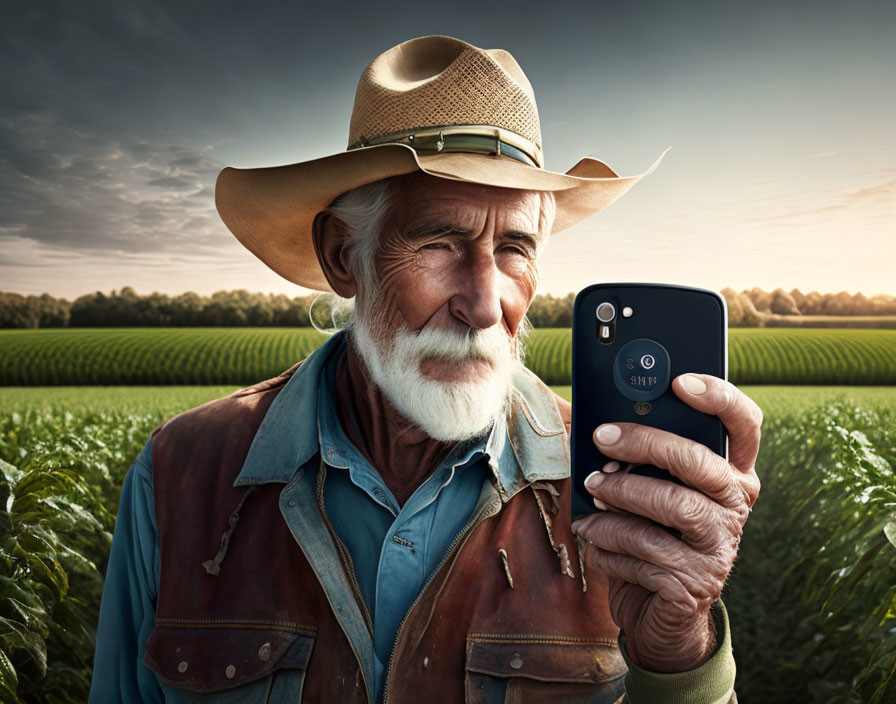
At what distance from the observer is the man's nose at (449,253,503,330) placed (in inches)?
70.4

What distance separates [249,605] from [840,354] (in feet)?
73.6

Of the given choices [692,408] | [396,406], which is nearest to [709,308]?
[692,408]

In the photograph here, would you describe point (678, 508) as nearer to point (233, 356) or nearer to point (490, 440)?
point (490, 440)

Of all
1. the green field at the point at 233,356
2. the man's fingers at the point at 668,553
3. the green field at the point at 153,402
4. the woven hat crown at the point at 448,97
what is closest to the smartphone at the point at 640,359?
the man's fingers at the point at 668,553

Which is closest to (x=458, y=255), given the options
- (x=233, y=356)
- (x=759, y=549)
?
(x=759, y=549)

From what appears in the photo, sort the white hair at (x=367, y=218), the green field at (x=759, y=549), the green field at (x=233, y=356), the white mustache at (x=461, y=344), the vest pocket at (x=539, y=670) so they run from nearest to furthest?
the vest pocket at (x=539, y=670) → the white mustache at (x=461, y=344) → the white hair at (x=367, y=218) → the green field at (x=759, y=549) → the green field at (x=233, y=356)

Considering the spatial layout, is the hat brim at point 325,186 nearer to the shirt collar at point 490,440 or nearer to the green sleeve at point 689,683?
the shirt collar at point 490,440

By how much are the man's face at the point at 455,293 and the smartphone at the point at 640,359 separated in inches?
16.7

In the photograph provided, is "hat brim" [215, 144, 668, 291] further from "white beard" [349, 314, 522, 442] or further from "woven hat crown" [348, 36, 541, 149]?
"white beard" [349, 314, 522, 442]

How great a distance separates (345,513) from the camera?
1921mm

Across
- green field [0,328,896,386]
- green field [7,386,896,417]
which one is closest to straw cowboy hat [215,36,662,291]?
green field [7,386,896,417]

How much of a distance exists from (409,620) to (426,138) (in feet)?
4.31

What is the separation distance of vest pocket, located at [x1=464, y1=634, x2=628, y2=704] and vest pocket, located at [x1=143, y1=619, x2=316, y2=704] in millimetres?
470

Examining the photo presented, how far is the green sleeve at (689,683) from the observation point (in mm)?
1393
